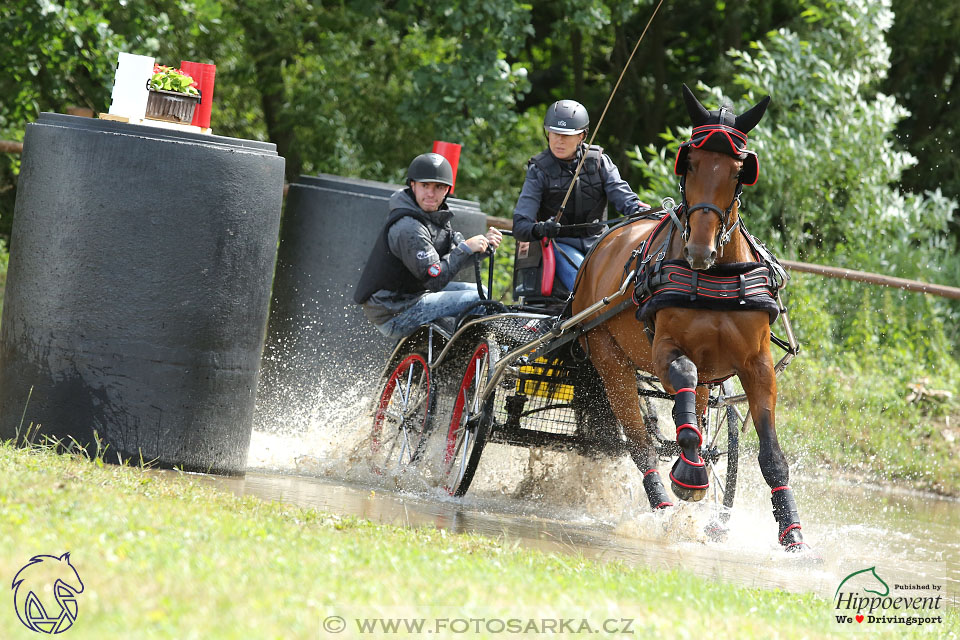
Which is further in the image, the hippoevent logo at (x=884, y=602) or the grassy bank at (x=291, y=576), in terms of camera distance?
the hippoevent logo at (x=884, y=602)

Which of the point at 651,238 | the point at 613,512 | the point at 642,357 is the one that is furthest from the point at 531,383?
the point at 651,238

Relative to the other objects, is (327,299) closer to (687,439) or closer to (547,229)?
(547,229)

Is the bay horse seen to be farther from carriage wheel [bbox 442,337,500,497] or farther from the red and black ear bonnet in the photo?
carriage wheel [bbox 442,337,500,497]

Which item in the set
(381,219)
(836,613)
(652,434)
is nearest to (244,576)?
(836,613)

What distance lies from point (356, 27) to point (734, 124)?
10.7 meters

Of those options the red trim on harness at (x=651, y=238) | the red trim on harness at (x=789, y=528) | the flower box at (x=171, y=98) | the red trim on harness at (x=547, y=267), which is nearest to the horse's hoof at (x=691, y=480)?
the red trim on harness at (x=789, y=528)

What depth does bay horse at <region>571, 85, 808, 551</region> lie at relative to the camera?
5.12m

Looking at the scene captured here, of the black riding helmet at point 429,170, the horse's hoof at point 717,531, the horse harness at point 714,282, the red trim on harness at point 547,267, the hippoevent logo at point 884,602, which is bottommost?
the horse's hoof at point 717,531

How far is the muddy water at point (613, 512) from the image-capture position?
533 cm

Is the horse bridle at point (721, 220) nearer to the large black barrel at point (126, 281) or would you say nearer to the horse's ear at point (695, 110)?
the horse's ear at point (695, 110)

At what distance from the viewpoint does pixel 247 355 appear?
6352 mm

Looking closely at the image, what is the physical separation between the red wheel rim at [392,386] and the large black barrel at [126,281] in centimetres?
153

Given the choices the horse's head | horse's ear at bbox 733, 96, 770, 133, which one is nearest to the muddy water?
the horse's head

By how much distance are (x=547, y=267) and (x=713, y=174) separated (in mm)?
1839
